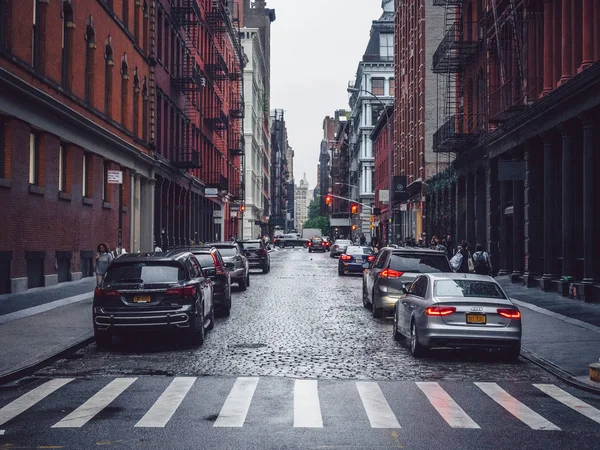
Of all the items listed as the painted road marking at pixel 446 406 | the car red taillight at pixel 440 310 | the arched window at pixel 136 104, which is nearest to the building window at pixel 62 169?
the arched window at pixel 136 104

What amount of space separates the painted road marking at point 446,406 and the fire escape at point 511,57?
63.1ft

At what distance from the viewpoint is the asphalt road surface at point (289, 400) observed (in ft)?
27.4

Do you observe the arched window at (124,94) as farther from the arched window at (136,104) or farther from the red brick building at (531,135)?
the red brick building at (531,135)

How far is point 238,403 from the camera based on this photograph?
399 inches

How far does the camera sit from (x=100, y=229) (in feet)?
110

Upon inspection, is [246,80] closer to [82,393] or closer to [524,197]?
[524,197]

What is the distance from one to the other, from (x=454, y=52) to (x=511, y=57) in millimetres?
9306

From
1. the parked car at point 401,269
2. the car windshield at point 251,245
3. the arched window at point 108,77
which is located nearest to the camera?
the parked car at point 401,269

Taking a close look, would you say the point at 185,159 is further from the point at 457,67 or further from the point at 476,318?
the point at 476,318

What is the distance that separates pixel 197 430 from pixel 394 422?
213cm

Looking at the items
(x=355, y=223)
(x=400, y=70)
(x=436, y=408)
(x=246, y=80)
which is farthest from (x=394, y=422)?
(x=355, y=223)

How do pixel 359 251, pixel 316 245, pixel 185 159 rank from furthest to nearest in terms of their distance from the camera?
pixel 316 245 → pixel 185 159 → pixel 359 251

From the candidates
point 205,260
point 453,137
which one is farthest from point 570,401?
point 453,137

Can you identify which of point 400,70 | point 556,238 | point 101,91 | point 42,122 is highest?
point 400,70
